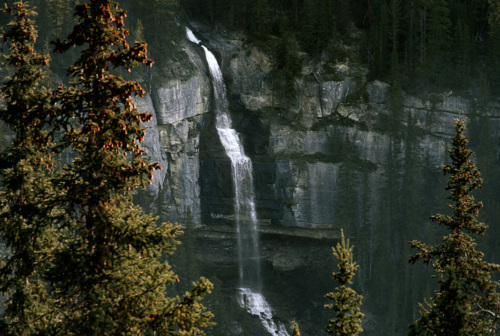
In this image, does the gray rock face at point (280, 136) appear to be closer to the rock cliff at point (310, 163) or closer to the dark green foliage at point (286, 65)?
the rock cliff at point (310, 163)

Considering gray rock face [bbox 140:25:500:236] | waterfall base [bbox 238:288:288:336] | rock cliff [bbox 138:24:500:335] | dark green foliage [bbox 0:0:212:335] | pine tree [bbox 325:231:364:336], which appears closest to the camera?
dark green foliage [bbox 0:0:212:335]

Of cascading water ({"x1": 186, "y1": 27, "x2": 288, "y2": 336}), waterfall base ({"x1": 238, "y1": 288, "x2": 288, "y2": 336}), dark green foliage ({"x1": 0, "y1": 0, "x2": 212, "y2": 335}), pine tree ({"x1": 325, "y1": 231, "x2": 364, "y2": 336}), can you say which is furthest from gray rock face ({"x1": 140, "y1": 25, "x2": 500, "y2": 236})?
dark green foliage ({"x1": 0, "y1": 0, "x2": 212, "y2": 335})

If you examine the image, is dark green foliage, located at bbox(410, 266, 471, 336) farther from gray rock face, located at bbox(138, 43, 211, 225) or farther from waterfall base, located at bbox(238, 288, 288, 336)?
gray rock face, located at bbox(138, 43, 211, 225)

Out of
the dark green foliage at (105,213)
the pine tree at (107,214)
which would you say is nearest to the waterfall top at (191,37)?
the dark green foliage at (105,213)

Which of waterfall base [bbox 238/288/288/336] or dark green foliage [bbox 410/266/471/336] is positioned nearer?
dark green foliage [bbox 410/266/471/336]

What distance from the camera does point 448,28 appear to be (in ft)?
172

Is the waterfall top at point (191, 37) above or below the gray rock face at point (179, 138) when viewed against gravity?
above

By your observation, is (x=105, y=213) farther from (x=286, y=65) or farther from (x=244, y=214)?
(x=286, y=65)

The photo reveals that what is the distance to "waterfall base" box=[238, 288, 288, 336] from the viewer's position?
145ft

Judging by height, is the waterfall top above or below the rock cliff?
above

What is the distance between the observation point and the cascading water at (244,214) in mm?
47531

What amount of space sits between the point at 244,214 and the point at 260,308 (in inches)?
356

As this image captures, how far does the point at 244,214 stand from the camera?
47.8 metres

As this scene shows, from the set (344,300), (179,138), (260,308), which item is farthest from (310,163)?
(344,300)
